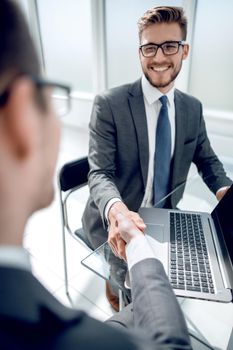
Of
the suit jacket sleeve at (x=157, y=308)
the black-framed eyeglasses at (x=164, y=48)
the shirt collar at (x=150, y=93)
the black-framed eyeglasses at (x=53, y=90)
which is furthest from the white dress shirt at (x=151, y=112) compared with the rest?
the black-framed eyeglasses at (x=53, y=90)

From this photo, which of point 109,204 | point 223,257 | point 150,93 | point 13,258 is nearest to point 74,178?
point 109,204

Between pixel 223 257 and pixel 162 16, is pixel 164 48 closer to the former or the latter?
pixel 162 16

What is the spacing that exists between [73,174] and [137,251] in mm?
698

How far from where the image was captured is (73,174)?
130cm

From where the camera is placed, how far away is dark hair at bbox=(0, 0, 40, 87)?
269mm

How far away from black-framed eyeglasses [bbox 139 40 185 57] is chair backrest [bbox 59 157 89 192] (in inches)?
22.0

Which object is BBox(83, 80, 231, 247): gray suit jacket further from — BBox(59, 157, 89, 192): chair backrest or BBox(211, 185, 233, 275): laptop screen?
BBox(211, 185, 233, 275): laptop screen

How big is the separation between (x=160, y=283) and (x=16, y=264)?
0.36 metres

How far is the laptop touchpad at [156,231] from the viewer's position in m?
0.89

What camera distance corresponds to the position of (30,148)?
0.30 m

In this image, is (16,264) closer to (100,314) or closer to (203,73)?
(100,314)

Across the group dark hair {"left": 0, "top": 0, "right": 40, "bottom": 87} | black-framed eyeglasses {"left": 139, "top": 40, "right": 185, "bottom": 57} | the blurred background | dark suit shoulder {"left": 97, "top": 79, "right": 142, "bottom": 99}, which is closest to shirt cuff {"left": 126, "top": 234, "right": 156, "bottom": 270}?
dark hair {"left": 0, "top": 0, "right": 40, "bottom": 87}

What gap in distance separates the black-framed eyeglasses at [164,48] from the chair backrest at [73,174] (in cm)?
56

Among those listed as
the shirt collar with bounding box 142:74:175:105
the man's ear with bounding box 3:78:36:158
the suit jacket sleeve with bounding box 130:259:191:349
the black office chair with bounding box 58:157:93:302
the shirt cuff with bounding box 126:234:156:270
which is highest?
the man's ear with bounding box 3:78:36:158
